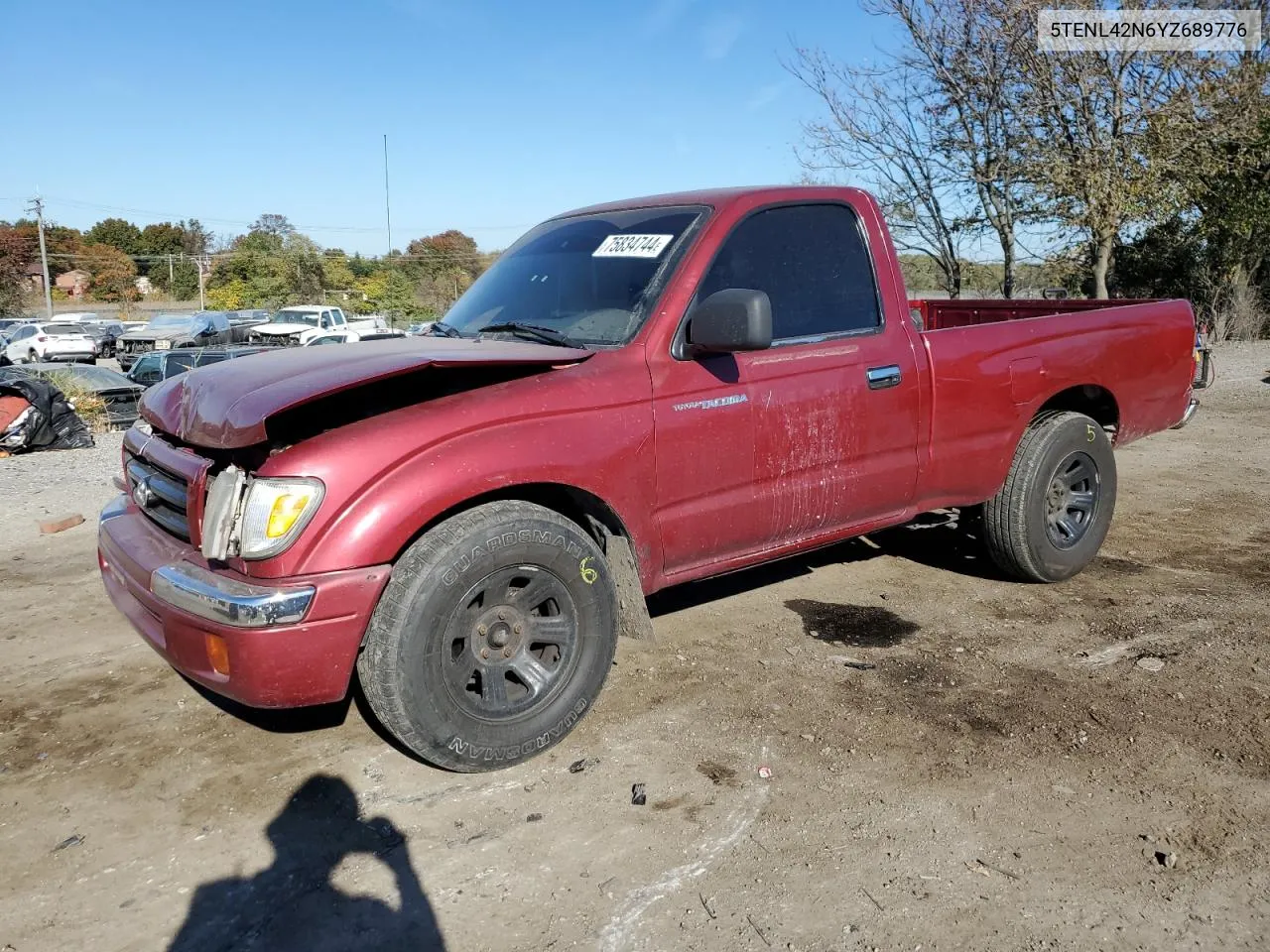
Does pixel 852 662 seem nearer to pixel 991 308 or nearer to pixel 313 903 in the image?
pixel 313 903

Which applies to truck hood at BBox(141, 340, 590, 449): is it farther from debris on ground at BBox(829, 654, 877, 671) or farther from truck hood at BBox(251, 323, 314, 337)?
truck hood at BBox(251, 323, 314, 337)

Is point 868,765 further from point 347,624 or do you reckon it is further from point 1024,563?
point 1024,563

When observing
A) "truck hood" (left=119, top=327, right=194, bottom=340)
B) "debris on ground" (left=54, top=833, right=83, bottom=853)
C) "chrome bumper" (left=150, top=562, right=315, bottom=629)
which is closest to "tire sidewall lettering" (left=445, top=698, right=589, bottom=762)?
"chrome bumper" (left=150, top=562, right=315, bottom=629)

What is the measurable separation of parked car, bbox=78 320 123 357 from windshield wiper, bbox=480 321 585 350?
35989 mm

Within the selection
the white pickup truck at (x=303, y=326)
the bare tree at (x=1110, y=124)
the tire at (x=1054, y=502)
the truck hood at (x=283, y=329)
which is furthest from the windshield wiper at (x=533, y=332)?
the truck hood at (x=283, y=329)

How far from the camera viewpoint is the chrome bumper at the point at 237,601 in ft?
8.86

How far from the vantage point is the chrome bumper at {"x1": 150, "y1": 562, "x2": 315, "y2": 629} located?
2.70 metres

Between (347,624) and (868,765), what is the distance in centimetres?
174

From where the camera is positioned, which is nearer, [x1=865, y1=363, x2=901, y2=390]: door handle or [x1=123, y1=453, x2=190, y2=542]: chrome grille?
[x1=123, y1=453, x2=190, y2=542]: chrome grille

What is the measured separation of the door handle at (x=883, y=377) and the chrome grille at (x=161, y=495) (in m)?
2.65

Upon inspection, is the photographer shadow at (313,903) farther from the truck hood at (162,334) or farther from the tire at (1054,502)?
the truck hood at (162,334)

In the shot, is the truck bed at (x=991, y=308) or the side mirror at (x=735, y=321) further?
the truck bed at (x=991, y=308)

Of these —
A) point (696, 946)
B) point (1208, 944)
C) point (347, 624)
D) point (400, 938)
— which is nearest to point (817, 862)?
point (696, 946)

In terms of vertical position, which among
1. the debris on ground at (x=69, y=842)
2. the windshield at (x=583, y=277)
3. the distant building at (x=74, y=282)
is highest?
the distant building at (x=74, y=282)
